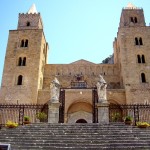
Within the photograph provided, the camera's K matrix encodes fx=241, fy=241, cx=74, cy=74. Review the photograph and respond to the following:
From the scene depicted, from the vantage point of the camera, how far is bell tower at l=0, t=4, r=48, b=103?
2764 cm

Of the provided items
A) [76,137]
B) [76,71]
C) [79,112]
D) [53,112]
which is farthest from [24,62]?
[76,137]

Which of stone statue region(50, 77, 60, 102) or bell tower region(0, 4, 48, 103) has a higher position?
bell tower region(0, 4, 48, 103)

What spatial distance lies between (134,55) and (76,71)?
Result: 26.0ft

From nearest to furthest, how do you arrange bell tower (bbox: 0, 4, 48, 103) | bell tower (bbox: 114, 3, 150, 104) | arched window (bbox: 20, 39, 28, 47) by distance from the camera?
bell tower (bbox: 114, 3, 150, 104), bell tower (bbox: 0, 4, 48, 103), arched window (bbox: 20, 39, 28, 47)

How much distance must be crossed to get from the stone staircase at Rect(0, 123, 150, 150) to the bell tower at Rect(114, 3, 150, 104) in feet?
48.1

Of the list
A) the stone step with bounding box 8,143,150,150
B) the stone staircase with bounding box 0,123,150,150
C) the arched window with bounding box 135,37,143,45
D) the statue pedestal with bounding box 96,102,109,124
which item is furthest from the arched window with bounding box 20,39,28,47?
the stone step with bounding box 8,143,150,150

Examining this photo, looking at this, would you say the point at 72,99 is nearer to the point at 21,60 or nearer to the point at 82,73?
the point at 82,73

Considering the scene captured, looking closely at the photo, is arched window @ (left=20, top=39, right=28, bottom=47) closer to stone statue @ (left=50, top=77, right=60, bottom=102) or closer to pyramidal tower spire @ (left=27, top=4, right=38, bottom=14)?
pyramidal tower spire @ (left=27, top=4, right=38, bottom=14)

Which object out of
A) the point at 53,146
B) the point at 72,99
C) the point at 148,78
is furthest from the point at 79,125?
the point at 148,78

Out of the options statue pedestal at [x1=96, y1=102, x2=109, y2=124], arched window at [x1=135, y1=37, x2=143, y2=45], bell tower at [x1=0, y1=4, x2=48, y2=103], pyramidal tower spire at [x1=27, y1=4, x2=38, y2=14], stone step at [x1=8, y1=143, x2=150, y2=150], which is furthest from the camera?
pyramidal tower spire at [x1=27, y1=4, x2=38, y2=14]

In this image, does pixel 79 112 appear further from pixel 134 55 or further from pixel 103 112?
pixel 103 112

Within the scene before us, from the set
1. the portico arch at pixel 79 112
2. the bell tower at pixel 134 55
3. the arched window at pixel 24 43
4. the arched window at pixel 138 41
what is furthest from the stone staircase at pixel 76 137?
the arched window at pixel 138 41

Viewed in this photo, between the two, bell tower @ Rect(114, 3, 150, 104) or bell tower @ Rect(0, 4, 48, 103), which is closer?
bell tower @ Rect(114, 3, 150, 104)

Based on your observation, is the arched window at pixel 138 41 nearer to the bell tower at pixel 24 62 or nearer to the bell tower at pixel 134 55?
the bell tower at pixel 134 55
